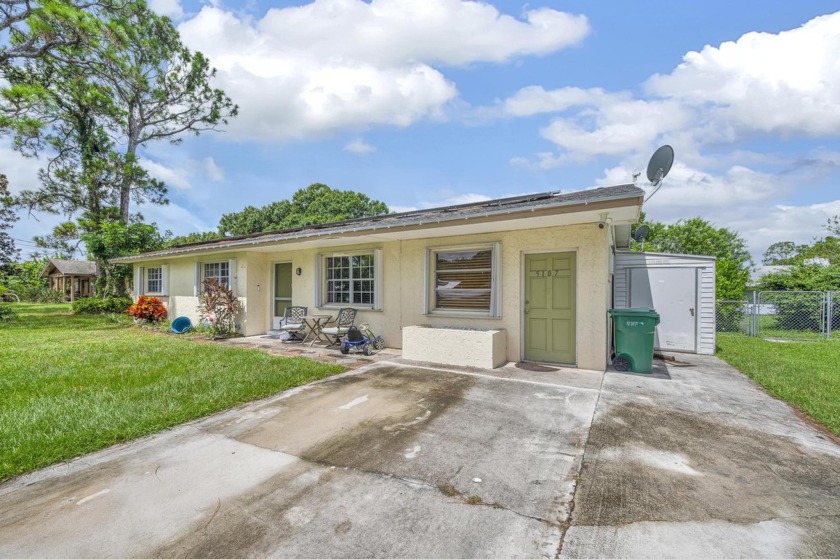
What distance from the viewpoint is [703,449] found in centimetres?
307

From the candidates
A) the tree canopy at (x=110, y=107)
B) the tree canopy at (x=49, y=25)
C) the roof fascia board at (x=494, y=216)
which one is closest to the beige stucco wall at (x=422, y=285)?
the roof fascia board at (x=494, y=216)

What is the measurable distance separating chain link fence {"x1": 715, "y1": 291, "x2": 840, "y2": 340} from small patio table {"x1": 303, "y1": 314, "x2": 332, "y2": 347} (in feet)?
37.1

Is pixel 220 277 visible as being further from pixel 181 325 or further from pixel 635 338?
pixel 635 338

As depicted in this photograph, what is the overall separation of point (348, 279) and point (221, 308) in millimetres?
4027

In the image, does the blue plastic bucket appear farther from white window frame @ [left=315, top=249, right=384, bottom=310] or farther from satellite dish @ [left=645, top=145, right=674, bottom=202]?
satellite dish @ [left=645, top=145, right=674, bottom=202]

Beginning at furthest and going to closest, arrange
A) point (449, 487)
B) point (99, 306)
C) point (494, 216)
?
point (99, 306) < point (494, 216) < point (449, 487)

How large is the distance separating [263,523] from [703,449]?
3585 millimetres

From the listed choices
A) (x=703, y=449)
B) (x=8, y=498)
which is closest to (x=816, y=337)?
(x=703, y=449)

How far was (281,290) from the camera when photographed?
33.2ft

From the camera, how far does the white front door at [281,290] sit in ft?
32.7

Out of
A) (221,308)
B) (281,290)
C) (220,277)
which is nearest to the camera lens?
(221,308)

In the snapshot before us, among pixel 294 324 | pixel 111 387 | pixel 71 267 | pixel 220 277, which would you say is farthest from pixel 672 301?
pixel 71 267

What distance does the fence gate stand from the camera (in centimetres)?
1051

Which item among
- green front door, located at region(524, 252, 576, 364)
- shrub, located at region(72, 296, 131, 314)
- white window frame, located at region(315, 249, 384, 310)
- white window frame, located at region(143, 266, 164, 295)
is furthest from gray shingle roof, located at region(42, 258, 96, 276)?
green front door, located at region(524, 252, 576, 364)
